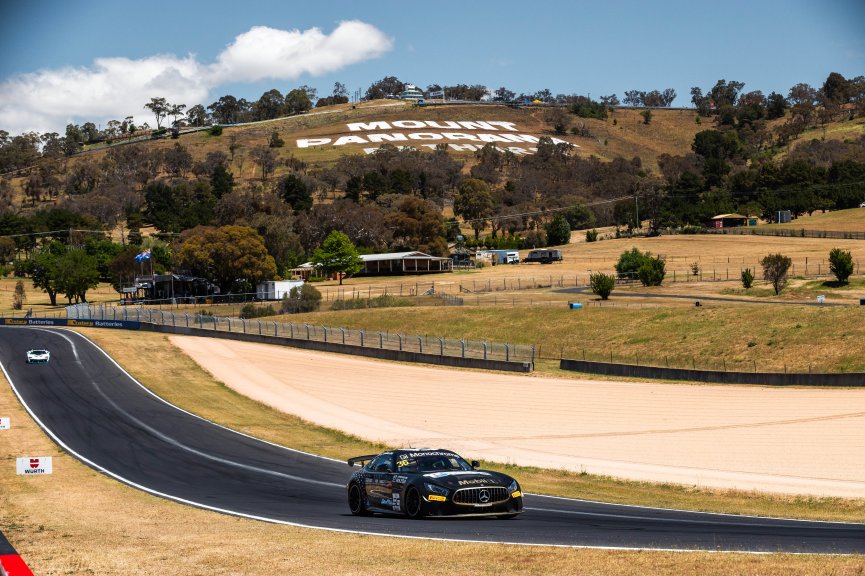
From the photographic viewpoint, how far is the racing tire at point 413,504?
21.9m

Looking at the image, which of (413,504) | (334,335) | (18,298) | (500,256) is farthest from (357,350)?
Answer: (500,256)

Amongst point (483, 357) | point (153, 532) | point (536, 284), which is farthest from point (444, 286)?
point (153, 532)

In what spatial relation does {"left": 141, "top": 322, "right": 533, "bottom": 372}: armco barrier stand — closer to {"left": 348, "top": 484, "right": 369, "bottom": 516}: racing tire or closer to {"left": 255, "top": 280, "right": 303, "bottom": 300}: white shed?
{"left": 255, "top": 280, "right": 303, "bottom": 300}: white shed

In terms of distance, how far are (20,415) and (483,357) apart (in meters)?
29.3

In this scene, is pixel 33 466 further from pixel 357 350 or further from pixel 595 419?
pixel 357 350

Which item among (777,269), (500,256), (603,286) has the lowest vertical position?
(603,286)

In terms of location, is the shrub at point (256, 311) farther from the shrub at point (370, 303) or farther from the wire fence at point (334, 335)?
the wire fence at point (334, 335)

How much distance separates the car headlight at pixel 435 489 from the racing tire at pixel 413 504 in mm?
274

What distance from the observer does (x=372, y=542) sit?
1881 cm

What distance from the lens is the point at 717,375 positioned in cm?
5619

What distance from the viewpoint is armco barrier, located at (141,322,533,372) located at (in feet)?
215

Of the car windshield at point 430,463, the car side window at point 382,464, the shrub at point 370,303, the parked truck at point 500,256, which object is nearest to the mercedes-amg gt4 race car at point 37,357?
the shrub at point 370,303

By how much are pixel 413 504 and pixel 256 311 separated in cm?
7657

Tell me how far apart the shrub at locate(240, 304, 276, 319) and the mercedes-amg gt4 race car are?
30.1m
